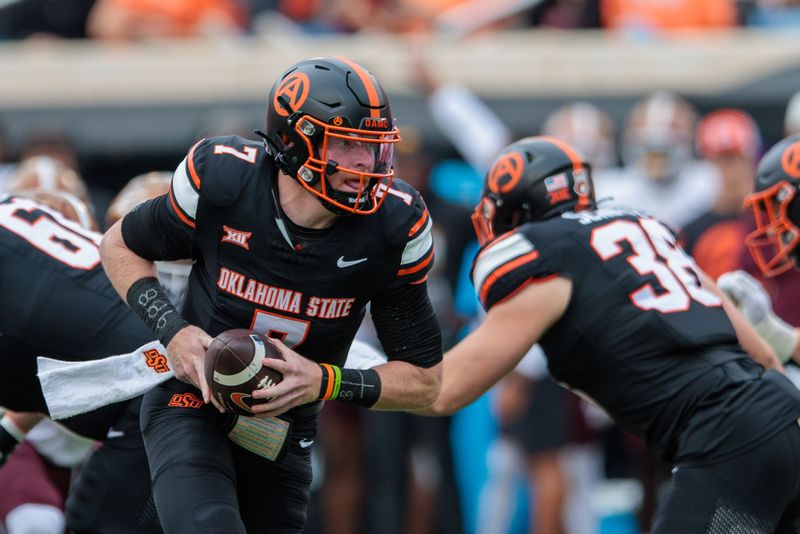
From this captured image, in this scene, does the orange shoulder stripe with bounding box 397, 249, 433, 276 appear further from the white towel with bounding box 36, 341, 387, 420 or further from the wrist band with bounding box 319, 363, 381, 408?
the white towel with bounding box 36, 341, 387, 420

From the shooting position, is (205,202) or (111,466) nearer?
(205,202)

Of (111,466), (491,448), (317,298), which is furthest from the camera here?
(491,448)

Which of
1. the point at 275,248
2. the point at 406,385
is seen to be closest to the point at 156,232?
the point at 275,248

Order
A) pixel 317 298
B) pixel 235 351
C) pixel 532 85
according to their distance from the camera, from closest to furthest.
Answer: pixel 235 351 < pixel 317 298 < pixel 532 85

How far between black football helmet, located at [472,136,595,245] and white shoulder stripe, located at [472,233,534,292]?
31 cm

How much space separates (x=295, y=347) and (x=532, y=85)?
18.3 ft

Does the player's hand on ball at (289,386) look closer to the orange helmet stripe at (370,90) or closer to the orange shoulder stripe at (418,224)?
the orange shoulder stripe at (418,224)

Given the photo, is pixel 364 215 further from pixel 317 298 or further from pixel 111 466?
pixel 111 466

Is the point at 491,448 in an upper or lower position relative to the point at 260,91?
lower

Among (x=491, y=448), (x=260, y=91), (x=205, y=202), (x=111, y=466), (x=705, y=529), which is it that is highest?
(x=205, y=202)

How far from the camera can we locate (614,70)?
9.72m

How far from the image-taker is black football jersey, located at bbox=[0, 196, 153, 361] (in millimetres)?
4984

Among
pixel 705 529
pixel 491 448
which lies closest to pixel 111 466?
pixel 705 529

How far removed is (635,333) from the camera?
470cm
